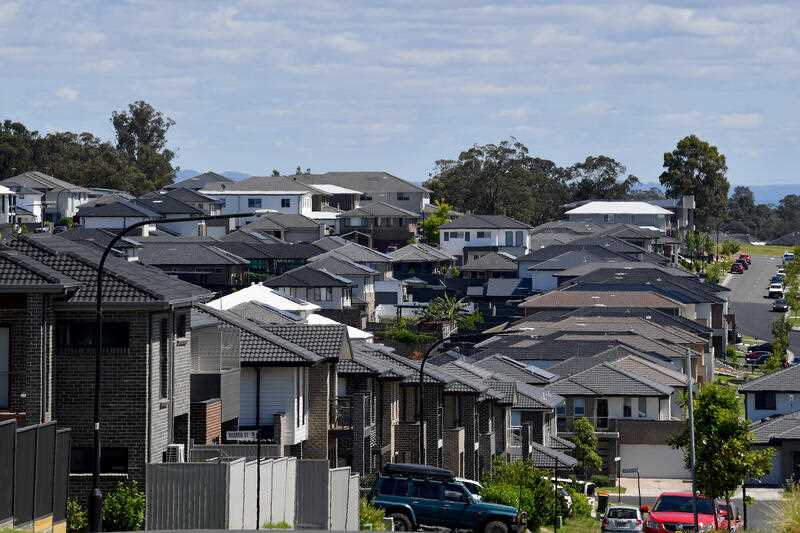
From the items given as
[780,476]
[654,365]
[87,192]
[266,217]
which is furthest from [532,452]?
[87,192]

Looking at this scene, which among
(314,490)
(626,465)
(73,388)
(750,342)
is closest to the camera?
(73,388)

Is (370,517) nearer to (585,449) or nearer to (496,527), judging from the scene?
(496,527)

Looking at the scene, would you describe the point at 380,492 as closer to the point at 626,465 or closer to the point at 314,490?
the point at 314,490

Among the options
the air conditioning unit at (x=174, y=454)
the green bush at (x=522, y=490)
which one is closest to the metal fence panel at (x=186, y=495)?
the air conditioning unit at (x=174, y=454)

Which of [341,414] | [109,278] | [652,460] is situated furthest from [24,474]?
[652,460]

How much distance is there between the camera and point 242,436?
44.1m

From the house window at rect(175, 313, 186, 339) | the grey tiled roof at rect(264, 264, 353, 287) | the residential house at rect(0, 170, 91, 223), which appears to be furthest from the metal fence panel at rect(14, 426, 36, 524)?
the residential house at rect(0, 170, 91, 223)

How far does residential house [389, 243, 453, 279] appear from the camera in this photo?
519ft

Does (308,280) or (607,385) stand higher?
(308,280)

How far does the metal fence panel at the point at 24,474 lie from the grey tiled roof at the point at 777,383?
74.3 m

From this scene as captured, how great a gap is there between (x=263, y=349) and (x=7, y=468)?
2002cm

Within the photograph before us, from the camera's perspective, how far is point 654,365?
10825 centimetres

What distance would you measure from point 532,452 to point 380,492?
3280 cm

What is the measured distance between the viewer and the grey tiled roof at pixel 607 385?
318 feet
